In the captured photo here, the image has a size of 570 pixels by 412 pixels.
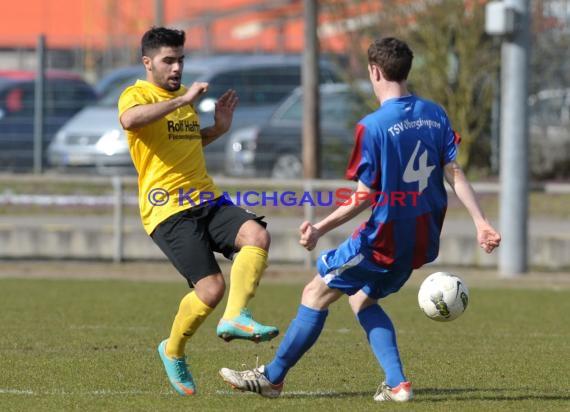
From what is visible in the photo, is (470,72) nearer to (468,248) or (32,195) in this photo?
(468,248)

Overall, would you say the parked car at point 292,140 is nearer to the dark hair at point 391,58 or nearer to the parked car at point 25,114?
the parked car at point 25,114

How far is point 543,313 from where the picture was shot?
39.4 feet

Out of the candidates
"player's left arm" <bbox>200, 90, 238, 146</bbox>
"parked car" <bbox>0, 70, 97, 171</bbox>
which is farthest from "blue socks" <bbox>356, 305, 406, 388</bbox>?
"parked car" <bbox>0, 70, 97, 171</bbox>

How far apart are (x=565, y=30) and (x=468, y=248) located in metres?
5.68

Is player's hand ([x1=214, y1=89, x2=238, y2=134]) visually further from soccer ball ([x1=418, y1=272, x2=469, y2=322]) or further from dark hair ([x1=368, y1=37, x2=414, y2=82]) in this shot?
soccer ball ([x1=418, y1=272, x2=469, y2=322])

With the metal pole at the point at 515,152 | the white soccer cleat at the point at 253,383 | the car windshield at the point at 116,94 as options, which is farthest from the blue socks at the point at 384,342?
the car windshield at the point at 116,94

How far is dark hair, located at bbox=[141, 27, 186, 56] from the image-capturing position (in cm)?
734

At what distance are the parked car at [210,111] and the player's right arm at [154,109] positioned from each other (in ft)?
40.3

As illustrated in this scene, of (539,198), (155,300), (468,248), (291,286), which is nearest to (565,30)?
(539,198)

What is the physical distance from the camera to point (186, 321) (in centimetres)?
724

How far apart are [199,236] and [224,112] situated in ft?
3.02

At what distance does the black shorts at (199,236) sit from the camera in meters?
7.20

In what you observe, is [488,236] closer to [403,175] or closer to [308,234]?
[403,175]

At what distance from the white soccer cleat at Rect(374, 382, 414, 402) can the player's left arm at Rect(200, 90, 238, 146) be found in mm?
1757
